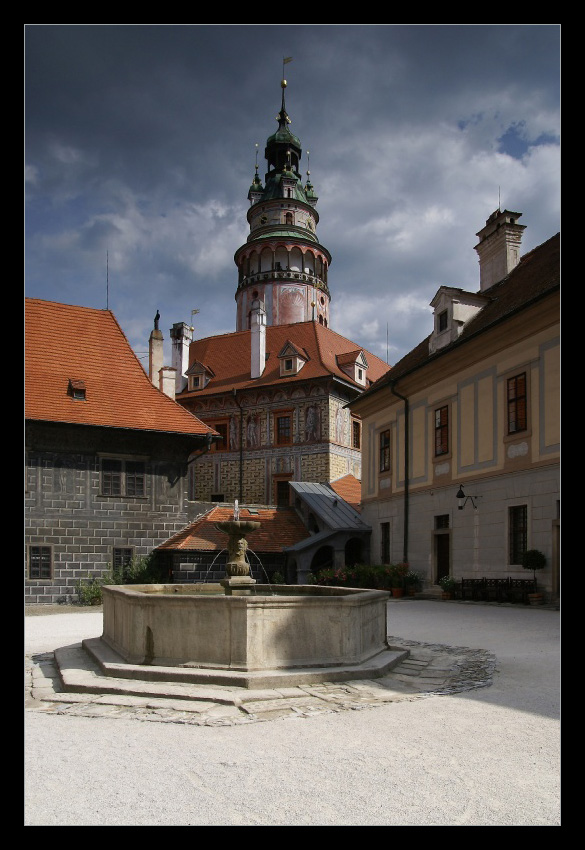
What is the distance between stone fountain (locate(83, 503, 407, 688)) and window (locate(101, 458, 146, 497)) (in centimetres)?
1593

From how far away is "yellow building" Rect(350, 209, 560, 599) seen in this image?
1839 centimetres

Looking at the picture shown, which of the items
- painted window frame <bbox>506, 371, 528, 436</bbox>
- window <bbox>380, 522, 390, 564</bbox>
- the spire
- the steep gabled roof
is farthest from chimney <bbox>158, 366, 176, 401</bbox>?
the spire

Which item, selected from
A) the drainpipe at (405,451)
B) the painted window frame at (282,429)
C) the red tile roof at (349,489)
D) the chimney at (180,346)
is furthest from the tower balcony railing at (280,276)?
the drainpipe at (405,451)

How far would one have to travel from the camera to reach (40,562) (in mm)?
23828

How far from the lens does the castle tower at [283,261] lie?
5091cm

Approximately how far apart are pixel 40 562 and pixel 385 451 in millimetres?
13048

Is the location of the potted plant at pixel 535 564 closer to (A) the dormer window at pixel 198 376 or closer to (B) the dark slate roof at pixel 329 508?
(B) the dark slate roof at pixel 329 508

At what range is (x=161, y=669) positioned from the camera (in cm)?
858

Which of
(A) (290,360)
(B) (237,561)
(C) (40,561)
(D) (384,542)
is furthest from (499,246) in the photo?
(C) (40,561)

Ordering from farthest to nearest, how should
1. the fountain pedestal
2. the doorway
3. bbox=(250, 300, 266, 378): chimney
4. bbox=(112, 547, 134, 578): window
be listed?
bbox=(250, 300, 266, 378): chimney, bbox=(112, 547, 134, 578): window, the doorway, the fountain pedestal

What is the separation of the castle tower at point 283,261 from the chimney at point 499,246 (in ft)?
79.9

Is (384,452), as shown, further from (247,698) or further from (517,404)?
(247,698)

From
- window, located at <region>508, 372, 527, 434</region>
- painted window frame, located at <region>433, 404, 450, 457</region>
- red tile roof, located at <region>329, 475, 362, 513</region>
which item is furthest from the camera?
red tile roof, located at <region>329, 475, 362, 513</region>

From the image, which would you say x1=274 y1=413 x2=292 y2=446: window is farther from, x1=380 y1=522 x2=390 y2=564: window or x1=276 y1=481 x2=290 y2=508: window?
x1=380 y1=522 x2=390 y2=564: window
